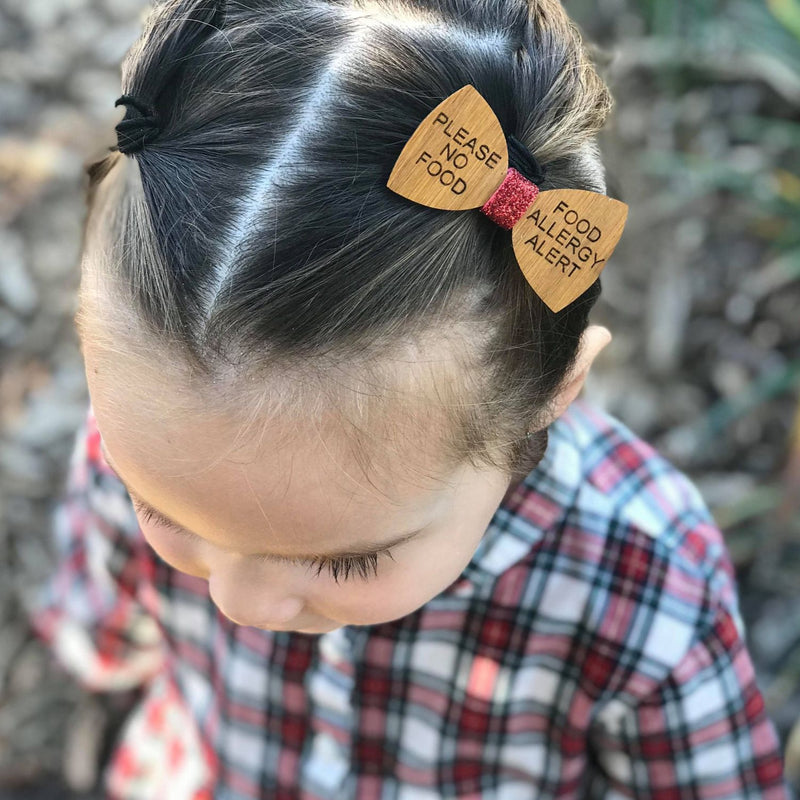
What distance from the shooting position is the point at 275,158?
2.03 ft

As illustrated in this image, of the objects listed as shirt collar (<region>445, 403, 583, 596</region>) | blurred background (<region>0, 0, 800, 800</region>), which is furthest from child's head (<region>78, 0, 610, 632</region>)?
blurred background (<region>0, 0, 800, 800</region>)

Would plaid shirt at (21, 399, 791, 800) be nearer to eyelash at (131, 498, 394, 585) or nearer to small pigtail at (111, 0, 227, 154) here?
eyelash at (131, 498, 394, 585)

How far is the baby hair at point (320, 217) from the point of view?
62 centimetres

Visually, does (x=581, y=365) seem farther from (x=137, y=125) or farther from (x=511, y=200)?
(x=137, y=125)

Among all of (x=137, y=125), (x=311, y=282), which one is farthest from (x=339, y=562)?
(x=137, y=125)

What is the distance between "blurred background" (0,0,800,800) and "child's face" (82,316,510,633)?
2.99 feet

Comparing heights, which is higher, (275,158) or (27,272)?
(275,158)

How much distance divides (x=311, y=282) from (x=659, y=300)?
4.39 ft

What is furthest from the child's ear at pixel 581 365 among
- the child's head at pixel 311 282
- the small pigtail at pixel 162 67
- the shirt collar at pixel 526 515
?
the small pigtail at pixel 162 67

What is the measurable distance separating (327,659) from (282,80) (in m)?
0.64

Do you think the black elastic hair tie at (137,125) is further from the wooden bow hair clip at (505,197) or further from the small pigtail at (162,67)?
the wooden bow hair clip at (505,197)

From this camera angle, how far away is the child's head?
622 millimetres

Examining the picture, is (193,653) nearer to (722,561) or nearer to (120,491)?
(120,491)

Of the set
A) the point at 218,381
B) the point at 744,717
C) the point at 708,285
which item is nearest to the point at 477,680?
the point at 744,717
